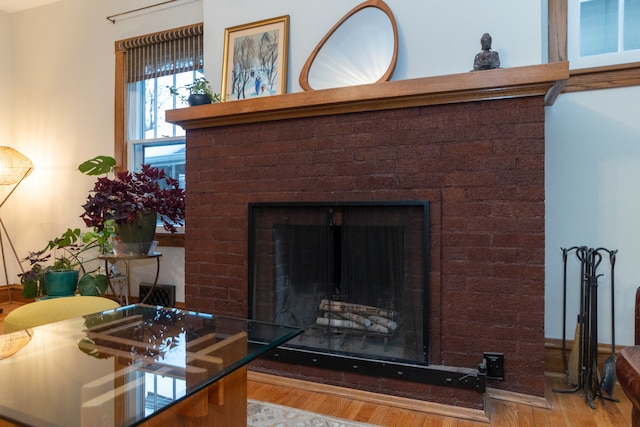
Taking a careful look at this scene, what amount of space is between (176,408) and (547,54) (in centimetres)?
241

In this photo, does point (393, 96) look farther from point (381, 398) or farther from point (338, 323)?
point (381, 398)

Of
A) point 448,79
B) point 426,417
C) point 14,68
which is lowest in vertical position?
point 426,417

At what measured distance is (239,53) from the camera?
2.55m

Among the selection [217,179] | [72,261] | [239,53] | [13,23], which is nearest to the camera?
[217,179]

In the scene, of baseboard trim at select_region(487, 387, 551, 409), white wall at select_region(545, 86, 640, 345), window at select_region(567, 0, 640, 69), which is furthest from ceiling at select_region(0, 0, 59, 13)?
baseboard trim at select_region(487, 387, 551, 409)

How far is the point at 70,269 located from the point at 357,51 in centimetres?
299

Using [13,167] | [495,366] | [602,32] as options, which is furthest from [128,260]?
[602,32]

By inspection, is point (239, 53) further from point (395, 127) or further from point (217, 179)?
point (395, 127)

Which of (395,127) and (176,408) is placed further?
(395,127)

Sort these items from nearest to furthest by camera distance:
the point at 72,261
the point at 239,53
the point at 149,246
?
the point at 239,53 < the point at 149,246 < the point at 72,261

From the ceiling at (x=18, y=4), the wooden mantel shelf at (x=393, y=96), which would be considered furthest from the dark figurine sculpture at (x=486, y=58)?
the ceiling at (x=18, y=4)

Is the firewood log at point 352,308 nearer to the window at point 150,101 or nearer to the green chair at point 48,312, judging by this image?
the green chair at point 48,312

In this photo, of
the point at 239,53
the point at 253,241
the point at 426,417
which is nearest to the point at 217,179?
the point at 253,241

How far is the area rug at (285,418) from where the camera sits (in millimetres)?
1634
